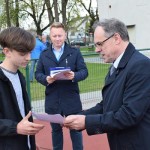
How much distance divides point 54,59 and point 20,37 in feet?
6.09

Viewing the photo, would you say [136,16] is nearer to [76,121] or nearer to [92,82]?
[92,82]

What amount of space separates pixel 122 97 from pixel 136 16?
71.1 feet

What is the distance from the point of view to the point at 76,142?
486cm

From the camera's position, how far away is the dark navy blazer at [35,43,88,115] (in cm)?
455

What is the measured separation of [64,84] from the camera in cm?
Answer: 455

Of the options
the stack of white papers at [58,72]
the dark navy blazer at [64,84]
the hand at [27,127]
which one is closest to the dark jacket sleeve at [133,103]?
the hand at [27,127]

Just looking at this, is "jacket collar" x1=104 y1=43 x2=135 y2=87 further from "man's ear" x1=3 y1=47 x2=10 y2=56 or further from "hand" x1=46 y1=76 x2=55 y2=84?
"hand" x1=46 y1=76 x2=55 y2=84

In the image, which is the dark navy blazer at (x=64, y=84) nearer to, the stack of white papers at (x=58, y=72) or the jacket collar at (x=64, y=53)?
the jacket collar at (x=64, y=53)

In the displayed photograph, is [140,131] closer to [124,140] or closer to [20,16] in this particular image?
[124,140]

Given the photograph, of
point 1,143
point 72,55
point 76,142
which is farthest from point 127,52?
point 76,142

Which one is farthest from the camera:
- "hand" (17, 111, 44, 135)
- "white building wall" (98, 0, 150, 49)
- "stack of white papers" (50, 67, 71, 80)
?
"white building wall" (98, 0, 150, 49)

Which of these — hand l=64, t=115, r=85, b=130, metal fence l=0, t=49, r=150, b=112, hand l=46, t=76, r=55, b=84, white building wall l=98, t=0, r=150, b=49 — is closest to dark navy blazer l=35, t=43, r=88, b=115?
hand l=46, t=76, r=55, b=84

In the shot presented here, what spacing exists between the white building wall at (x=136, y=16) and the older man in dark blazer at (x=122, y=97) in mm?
20619

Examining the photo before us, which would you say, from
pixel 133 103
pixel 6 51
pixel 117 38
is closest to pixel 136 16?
pixel 117 38
